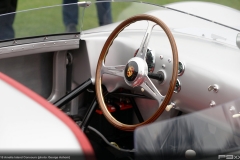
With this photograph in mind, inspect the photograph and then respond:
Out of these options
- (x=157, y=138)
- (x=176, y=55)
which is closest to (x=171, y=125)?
(x=157, y=138)

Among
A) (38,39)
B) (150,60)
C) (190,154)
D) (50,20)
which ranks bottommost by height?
(190,154)

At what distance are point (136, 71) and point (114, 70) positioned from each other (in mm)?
219

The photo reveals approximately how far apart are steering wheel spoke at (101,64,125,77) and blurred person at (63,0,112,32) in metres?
0.43

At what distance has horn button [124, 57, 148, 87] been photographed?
2340mm

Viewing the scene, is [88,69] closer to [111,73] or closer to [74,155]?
[111,73]

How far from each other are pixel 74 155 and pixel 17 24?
1.74 meters

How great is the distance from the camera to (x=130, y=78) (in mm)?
2379

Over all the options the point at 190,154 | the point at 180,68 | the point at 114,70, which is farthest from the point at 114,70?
the point at 190,154

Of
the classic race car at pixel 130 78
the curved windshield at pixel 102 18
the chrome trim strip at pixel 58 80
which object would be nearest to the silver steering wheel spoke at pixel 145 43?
the classic race car at pixel 130 78

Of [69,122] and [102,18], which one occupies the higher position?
[102,18]

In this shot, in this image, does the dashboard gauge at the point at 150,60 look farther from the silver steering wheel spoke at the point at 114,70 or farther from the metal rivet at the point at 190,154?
the metal rivet at the point at 190,154

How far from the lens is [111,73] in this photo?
8.39 feet

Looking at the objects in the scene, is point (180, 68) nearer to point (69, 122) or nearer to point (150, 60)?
point (150, 60)

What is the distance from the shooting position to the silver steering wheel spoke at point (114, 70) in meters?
2.49
